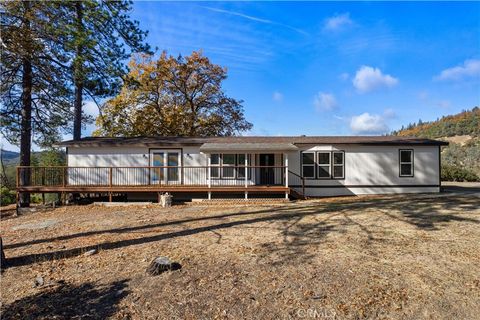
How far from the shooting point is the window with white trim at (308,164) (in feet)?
52.5

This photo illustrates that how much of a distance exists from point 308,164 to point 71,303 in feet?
43.7

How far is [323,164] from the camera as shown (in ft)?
52.4

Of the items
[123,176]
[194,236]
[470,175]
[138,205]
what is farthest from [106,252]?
[470,175]

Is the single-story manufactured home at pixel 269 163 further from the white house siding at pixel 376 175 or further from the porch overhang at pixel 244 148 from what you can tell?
the porch overhang at pixel 244 148

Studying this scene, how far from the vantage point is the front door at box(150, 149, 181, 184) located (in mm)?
15523

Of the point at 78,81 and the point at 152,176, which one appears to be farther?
Answer: the point at 152,176

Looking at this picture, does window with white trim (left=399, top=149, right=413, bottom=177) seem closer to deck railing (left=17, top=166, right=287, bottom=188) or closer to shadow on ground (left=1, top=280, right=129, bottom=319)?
deck railing (left=17, top=166, right=287, bottom=188)

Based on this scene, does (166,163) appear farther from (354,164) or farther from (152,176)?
(354,164)

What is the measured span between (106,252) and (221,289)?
10.7 feet

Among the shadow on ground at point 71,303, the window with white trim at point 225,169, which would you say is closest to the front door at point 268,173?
the window with white trim at point 225,169

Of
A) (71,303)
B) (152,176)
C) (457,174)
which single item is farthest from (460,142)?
(71,303)

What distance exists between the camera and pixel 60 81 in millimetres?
14789

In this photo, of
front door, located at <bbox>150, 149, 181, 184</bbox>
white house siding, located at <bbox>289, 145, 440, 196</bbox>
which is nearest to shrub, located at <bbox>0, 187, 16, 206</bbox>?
front door, located at <bbox>150, 149, 181, 184</bbox>

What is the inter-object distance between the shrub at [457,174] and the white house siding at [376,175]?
11.5m
